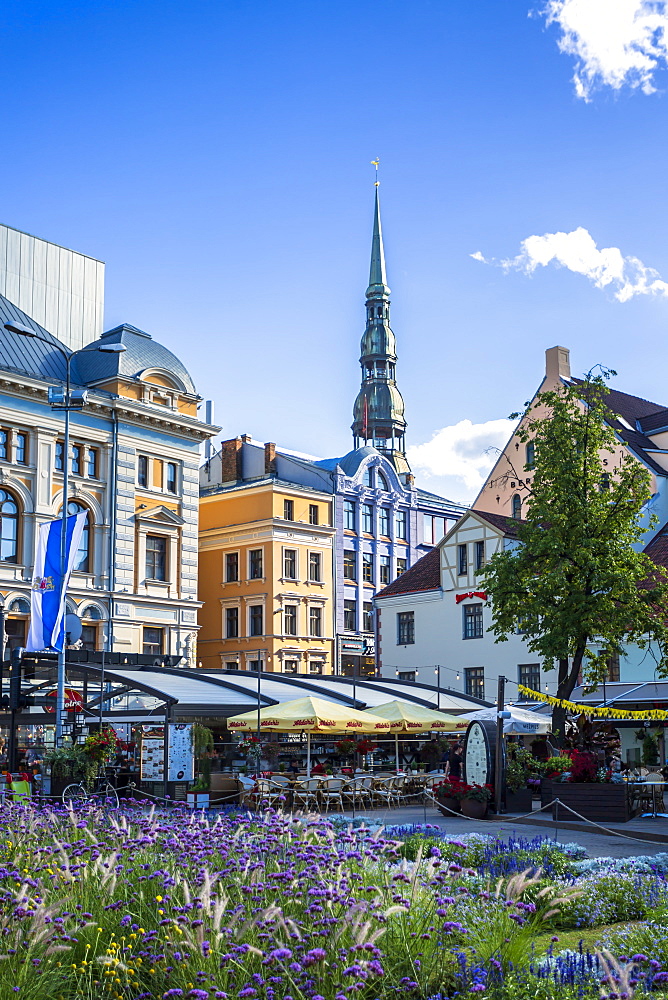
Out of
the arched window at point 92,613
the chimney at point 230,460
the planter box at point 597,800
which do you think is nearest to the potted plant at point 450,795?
the planter box at point 597,800

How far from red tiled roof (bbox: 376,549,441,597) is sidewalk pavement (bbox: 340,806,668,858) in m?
25.1

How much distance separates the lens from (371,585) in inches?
2869

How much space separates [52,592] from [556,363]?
29362mm

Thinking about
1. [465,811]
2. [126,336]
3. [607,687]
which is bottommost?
[465,811]

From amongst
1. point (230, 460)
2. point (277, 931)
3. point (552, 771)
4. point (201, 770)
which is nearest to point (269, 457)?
point (230, 460)

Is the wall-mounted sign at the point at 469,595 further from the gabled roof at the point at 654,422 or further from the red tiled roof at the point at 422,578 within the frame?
the gabled roof at the point at 654,422

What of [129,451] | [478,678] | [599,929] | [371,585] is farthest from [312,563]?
[599,929]

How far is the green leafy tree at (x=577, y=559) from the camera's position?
28125 mm

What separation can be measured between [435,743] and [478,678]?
9311 mm

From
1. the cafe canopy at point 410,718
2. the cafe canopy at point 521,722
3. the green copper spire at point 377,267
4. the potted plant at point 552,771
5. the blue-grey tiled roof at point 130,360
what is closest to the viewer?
the potted plant at point 552,771

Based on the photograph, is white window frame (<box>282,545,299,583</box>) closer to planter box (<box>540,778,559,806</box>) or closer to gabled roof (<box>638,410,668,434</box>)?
gabled roof (<box>638,410,668,434</box>)

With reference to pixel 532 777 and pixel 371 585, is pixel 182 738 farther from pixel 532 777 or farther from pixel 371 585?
pixel 371 585

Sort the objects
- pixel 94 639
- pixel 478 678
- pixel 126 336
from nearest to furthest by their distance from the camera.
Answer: pixel 478 678, pixel 94 639, pixel 126 336

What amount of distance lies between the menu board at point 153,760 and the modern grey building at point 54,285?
37.0 meters
